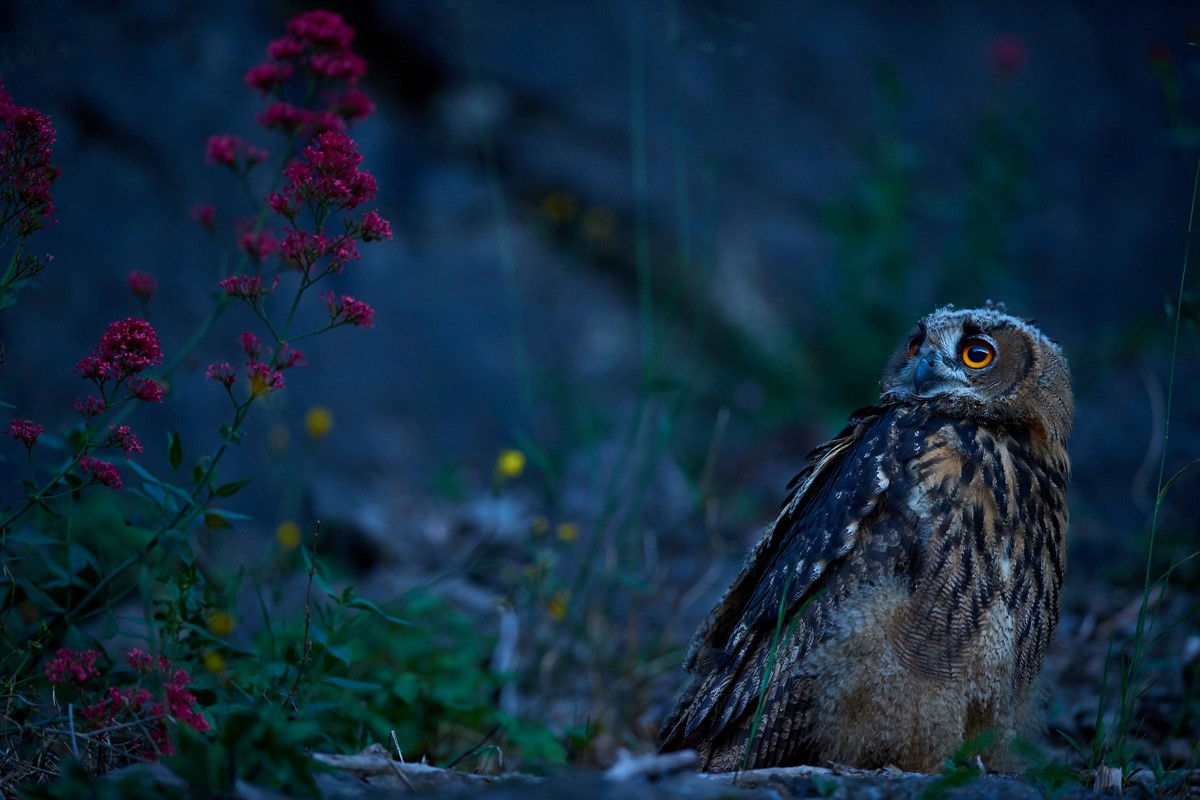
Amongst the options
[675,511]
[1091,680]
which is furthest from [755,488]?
[1091,680]

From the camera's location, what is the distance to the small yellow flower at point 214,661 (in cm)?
273

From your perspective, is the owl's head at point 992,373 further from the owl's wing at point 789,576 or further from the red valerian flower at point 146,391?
the red valerian flower at point 146,391

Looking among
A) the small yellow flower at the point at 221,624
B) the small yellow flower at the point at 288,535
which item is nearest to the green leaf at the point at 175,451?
the small yellow flower at the point at 221,624

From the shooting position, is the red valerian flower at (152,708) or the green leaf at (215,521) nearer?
the red valerian flower at (152,708)

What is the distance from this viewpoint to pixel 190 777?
1.74 metres

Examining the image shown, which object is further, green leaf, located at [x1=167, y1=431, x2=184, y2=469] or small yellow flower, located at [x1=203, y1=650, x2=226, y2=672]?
small yellow flower, located at [x1=203, y1=650, x2=226, y2=672]

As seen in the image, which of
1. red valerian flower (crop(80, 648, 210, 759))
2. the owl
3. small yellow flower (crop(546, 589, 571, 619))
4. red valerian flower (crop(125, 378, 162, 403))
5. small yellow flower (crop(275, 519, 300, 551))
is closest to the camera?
red valerian flower (crop(80, 648, 210, 759))

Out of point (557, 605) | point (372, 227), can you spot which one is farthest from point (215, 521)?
point (557, 605)

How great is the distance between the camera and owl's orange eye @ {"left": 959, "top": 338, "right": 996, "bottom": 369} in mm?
2977

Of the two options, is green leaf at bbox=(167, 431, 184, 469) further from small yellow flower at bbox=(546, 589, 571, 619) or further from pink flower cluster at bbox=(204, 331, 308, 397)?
small yellow flower at bbox=(546, 589, 571, 619)

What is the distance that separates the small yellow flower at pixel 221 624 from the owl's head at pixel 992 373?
6.91 ft

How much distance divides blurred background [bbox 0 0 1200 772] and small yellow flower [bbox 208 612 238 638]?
103cm

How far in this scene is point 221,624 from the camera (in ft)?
9.16

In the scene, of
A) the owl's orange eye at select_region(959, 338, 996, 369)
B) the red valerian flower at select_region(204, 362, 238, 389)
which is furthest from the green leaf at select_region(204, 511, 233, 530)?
the owl's orange eye at select_region(959, 338, 996, 369)
